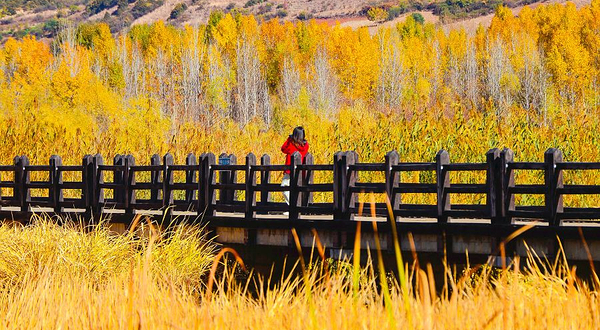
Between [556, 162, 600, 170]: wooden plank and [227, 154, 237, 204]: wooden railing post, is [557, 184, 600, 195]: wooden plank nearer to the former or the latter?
[556, 162, 600, 170]: wooden plank

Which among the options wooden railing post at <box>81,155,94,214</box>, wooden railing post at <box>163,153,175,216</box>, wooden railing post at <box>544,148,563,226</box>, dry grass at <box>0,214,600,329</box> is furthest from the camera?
wooden railing post at <box>81,155,94,214</box>

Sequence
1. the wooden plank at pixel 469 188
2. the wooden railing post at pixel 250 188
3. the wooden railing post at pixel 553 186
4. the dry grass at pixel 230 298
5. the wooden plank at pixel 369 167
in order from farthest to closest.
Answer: the wooden railing post at pixel 250 188, the wooden plank at pixel 369 167, the wooden plank at pixel 469 188, the wooden railing post at pixel 553 186, the dry grass at pixel 230 298

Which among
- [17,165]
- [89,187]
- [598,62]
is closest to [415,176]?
[89,187]

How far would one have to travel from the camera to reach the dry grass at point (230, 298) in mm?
5289

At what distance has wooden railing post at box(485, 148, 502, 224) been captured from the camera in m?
13.1

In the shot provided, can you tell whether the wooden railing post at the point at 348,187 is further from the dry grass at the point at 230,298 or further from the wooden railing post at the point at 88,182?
the wooden railing post at the point at 88,182

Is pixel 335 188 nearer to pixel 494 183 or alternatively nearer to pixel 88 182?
pixel 494 183

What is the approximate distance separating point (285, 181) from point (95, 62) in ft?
277

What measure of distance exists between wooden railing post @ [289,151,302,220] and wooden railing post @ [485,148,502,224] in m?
3.66

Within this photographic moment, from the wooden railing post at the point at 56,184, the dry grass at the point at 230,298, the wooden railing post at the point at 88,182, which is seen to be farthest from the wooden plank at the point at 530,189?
the wooden railing post at the point at 56,184

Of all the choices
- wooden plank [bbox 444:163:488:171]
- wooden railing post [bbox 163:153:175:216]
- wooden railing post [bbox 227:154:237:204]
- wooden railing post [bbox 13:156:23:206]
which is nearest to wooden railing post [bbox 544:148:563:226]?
wooden plank [bbox 444:163:488:171]

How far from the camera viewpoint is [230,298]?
7.51m

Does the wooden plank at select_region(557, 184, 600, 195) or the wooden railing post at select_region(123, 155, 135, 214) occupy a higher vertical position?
the wooden plank at select_region(557, 184, 600, 195)

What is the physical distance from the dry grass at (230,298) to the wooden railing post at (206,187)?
631 mm
